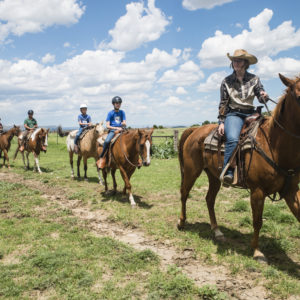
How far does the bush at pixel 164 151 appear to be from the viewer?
842 inches

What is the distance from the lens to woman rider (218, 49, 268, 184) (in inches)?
186

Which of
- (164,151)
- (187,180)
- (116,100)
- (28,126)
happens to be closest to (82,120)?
(116,100)

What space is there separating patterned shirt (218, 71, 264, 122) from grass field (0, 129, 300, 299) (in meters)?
2.48

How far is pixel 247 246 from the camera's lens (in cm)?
511

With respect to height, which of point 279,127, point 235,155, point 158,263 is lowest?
point 158,263

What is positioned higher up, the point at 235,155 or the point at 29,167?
the point at 235,155

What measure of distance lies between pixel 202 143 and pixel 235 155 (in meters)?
1.07

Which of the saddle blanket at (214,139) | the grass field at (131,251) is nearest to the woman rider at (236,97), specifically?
the saddle blanket at (214,139)

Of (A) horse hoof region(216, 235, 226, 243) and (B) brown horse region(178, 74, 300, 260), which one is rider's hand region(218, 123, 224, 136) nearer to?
(B) brown horse region(178, 74, 300, 260)

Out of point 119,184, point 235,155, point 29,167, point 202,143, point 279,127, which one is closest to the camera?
point 279,127

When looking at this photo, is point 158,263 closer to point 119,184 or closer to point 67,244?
point 67,244

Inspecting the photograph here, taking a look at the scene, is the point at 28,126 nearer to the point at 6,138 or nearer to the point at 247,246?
the point at 6,138

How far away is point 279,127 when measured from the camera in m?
4.23

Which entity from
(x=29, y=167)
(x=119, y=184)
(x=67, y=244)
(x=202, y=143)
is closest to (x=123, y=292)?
(x=67, y=244)
